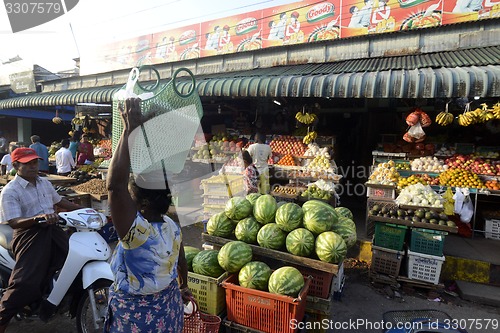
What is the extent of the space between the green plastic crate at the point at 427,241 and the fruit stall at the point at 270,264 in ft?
5.96

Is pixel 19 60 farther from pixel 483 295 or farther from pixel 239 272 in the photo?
pixel 483 295

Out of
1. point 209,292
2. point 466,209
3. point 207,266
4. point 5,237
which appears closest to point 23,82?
point 5,237

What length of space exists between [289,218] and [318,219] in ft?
1.00

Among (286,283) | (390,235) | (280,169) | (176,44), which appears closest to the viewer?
(286,283)

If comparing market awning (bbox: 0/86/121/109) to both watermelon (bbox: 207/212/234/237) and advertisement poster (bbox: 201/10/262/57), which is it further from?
watermelon (bbox: 207/212/234/237)

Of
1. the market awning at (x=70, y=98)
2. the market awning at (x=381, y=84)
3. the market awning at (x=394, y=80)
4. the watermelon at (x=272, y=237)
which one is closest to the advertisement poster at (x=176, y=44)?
the market awning at (x=70, y=98)

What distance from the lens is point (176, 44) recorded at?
37.6 feet

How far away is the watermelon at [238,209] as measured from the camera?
11.2ft

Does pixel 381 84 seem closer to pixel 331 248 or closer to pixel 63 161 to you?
pixel 331 248

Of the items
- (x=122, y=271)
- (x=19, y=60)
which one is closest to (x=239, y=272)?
(x=122, y=271)

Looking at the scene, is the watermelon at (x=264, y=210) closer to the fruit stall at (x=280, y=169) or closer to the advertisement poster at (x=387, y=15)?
the fruit stall at (x=280, y=169)

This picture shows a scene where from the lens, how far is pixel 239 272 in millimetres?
2984

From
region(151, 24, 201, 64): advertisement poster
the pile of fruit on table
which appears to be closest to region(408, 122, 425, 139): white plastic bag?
the pile of fruit on table

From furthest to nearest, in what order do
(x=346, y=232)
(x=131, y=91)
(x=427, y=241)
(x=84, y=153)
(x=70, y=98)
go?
(x=70, y=98)
(x=84, y=153)
(x=427, y=241)
(x=346, y=232)
(x=131, y=91)
